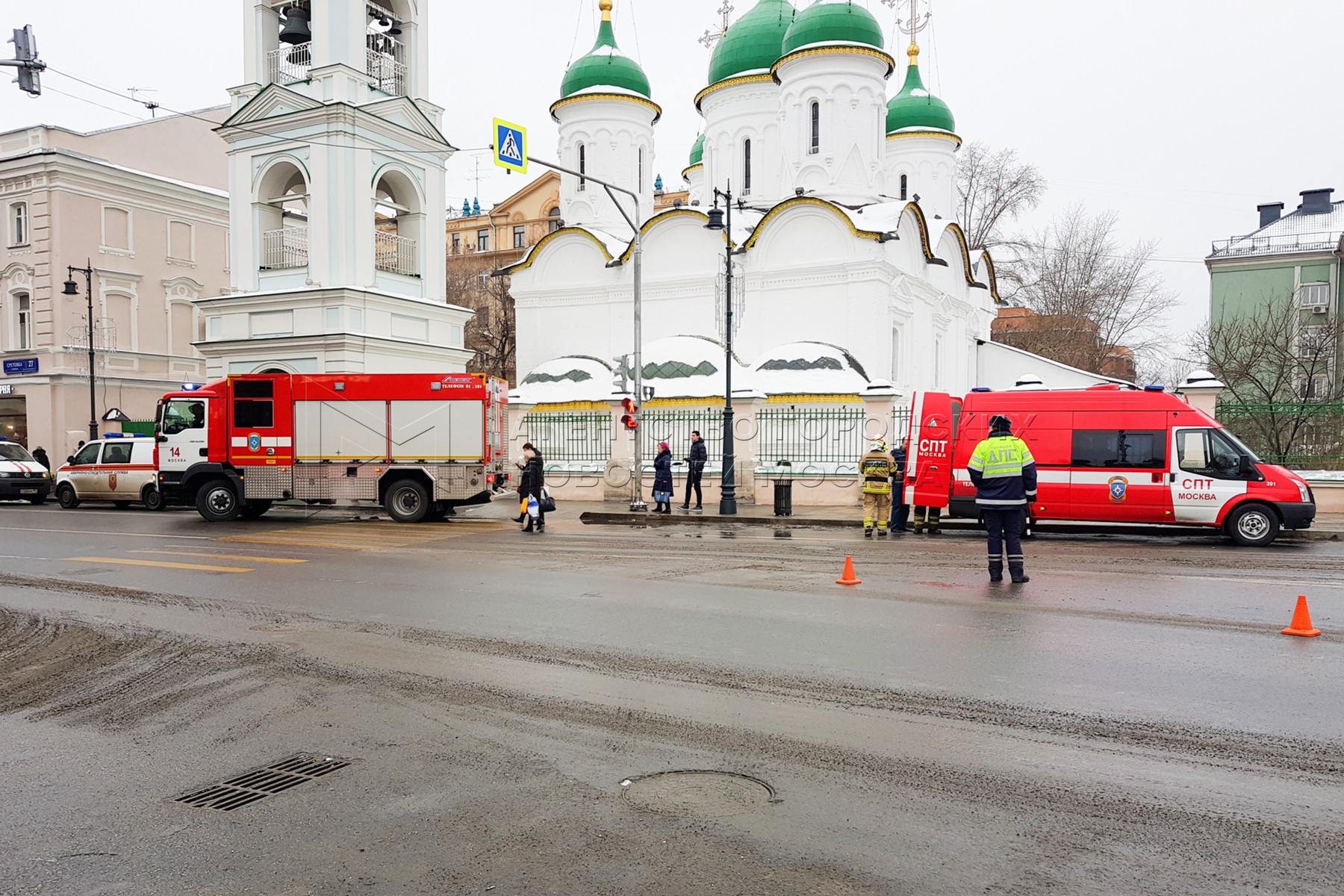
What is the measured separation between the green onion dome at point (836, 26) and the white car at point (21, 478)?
26.3 m

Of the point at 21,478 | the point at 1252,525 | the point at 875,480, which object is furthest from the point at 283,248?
the point at 1252,525

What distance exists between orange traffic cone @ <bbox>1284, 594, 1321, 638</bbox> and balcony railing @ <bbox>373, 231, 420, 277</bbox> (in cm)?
2457

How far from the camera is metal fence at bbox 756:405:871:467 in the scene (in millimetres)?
23031

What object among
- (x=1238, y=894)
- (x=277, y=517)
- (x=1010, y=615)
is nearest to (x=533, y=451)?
(x=277, y=517)

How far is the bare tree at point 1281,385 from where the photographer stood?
20344 mm

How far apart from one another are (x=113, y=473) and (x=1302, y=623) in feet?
83.4

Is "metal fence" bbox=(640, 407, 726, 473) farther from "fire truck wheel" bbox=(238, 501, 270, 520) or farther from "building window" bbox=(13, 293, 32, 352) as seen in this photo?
"building window" bbox=(13, 293, 32, 352)

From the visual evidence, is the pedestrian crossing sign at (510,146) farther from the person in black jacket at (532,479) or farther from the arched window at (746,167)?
the arched window at (746,167)

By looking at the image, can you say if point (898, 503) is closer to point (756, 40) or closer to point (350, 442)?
point (350, 442)

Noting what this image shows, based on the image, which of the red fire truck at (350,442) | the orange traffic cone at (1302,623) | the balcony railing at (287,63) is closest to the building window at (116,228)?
the balcony railing at (287,63)

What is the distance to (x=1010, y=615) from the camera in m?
8.64

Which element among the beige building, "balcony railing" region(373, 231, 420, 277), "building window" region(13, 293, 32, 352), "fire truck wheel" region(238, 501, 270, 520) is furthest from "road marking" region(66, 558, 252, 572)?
"building window" region(13, 293, 32, 352)

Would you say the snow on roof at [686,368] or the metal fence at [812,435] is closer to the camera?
the metal fence at [812,435]

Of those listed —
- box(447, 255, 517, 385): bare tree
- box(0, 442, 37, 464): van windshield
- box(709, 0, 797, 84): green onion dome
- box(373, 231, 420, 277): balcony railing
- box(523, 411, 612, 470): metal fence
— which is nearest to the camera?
box(523, 411, 612, 470): metal fence
